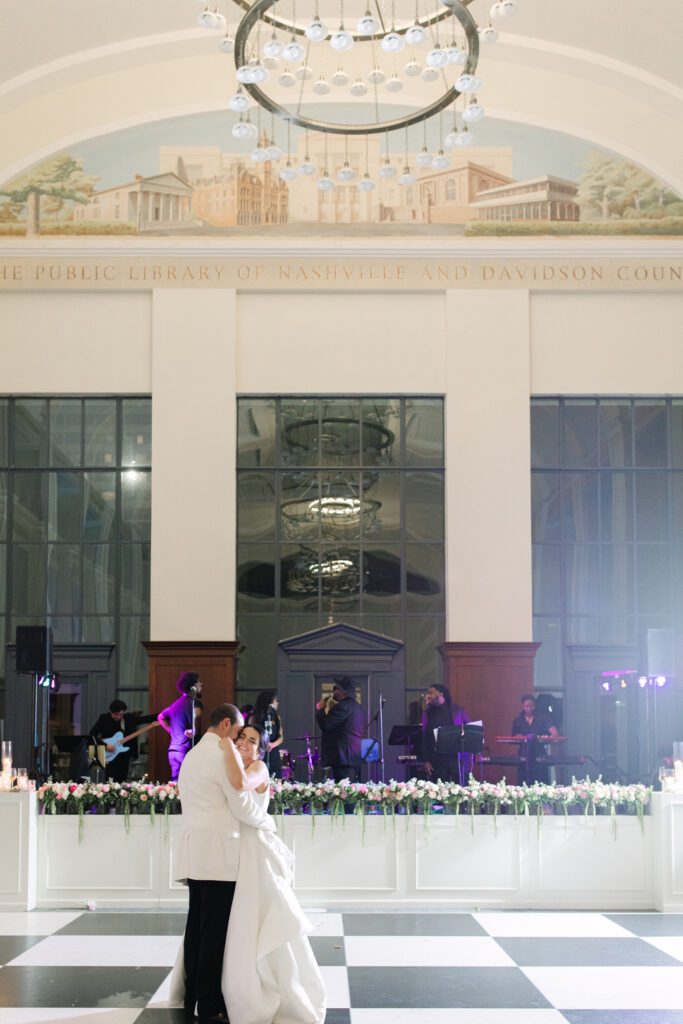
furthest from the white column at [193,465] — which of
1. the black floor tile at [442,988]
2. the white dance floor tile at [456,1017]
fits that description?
the white dance floor tile at [456,1017]

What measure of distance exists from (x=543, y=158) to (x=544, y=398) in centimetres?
343

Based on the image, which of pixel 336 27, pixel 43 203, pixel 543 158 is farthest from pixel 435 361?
pixel 43 203

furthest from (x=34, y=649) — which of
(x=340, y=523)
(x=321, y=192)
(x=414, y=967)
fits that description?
(x=321, y=192)

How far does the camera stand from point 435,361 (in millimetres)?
18328

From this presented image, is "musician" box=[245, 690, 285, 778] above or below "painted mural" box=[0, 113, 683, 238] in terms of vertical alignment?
below

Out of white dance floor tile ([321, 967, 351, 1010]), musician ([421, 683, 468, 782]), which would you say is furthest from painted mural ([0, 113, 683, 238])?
white dance floor tile ([321, 967, 351, 1010])

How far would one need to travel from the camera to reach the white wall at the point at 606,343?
720 inches

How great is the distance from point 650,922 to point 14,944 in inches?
199

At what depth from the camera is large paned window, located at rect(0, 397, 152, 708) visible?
704 inches

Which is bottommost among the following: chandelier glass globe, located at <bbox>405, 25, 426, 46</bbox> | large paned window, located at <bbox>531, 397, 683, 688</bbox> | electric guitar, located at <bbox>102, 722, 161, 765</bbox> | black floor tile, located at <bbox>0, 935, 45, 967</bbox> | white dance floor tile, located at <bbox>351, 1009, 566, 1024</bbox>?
black floor tile, located at <bbox>0, 935, 45, 967</bbox>

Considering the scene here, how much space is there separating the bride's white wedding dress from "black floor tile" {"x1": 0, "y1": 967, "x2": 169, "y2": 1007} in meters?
1.00

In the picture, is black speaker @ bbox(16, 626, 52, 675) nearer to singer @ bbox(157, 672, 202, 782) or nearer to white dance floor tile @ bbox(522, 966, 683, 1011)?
singer @ bbox(157, 672, 202, 782)

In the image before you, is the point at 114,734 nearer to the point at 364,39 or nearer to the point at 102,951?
the point at 102,951

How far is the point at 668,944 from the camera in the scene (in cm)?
948
